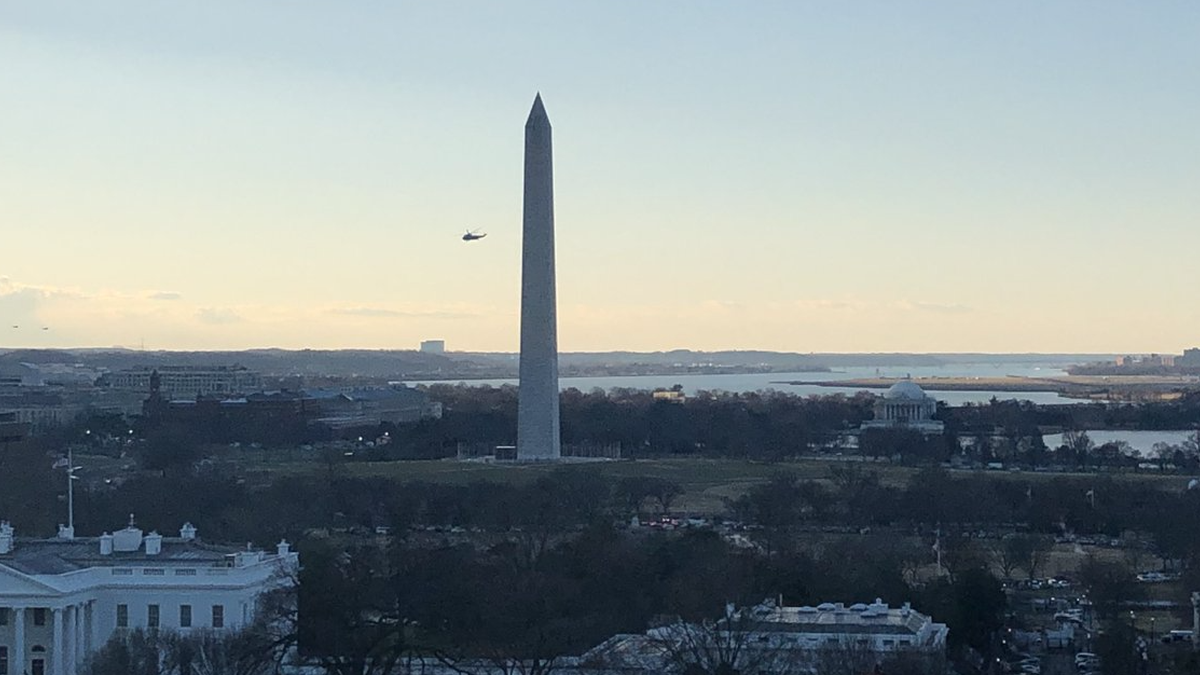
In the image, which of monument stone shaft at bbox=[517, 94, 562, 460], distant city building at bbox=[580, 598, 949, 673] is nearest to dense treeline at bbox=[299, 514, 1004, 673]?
distant city building at bbox=[580, 598, 949, 673]

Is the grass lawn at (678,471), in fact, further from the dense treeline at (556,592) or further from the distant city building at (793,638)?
the distant city building at (793,638)

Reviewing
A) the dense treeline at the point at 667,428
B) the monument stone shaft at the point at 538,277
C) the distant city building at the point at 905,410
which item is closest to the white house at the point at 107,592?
the monument stone shaft at the point at 538,277

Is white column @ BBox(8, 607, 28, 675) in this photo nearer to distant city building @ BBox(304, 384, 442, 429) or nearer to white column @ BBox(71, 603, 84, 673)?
white column @ BBox(71, 603, 84, 673)

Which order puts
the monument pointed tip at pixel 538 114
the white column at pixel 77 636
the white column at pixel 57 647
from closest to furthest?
the white column at pixel 57 647 → the white column at pixel 77 636 → the monument pointed tip at pixel 538 114

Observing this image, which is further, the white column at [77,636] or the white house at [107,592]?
the white column at [77,636]

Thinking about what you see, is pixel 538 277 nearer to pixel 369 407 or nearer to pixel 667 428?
pixel 667 428

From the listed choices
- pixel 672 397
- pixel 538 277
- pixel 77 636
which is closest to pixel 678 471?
pixel 538 277
